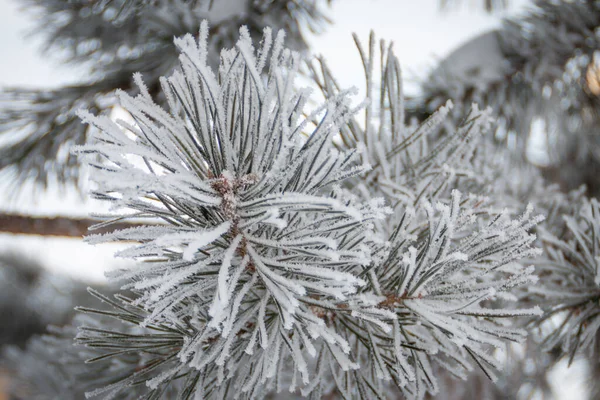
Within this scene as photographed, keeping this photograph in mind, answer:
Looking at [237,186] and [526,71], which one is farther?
[526,71]

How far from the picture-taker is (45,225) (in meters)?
0.56

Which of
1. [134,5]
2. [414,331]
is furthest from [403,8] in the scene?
[414,331]

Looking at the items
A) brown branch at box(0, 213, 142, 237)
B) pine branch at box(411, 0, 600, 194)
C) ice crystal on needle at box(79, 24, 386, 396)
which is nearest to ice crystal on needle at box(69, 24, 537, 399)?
ice crystal on needle at box(79, 24, 386, 396)

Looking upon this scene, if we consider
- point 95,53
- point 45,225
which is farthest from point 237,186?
point 95,53

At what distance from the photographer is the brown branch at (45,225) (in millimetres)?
558

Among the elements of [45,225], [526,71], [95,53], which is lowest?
[45,225]

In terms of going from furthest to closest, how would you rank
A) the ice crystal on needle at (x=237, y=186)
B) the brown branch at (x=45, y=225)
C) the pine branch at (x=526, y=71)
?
the pine branch at (x=526, y=71) < the brown branch at (x=45, y=225) < the ice crystal on needle at (x=237, y=186)

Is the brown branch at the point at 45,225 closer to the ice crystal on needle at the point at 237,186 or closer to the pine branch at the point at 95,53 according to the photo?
the pine branch at the point at 95,53

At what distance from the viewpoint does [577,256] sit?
43 centimetres

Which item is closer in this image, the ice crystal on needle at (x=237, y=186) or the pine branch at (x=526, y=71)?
the ice crystal on needle at (x=237, y=186)

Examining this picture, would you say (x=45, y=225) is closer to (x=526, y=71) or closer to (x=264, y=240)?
(x=264, y=240)

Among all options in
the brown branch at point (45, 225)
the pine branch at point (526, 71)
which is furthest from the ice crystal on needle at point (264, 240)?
the pine branch at point (526, 71)

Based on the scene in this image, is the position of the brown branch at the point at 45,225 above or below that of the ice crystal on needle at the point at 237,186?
below

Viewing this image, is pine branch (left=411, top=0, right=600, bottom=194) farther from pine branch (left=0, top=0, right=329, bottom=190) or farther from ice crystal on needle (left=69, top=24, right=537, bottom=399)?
ice crystal on needle (left=69, top=24, right=537, bottom=399)
